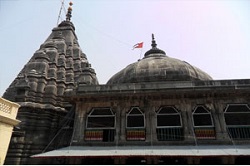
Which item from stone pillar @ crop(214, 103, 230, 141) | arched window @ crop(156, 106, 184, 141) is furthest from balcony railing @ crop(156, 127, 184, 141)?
stone pillar @ crop(214, 103, 230, 141)

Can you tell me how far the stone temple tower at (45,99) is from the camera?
53.4ft

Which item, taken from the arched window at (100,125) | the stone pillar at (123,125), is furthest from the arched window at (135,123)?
the arched window at (100,125)

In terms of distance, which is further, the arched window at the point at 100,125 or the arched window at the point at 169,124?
the arched window at the point at 100,125

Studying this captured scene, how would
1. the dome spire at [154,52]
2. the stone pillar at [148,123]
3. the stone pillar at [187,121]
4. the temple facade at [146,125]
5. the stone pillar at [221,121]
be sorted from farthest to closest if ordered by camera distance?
the dome spire at [154,52]
the stone pillar at [148,123]
the stone pillar at [187,121]
the stone pillar at [221,121]
the temple facade at [146,125]

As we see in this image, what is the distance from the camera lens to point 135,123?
14.4 m

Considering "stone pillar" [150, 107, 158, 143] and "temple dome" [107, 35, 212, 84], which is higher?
"temple dome" [107, 35, 212, 84]

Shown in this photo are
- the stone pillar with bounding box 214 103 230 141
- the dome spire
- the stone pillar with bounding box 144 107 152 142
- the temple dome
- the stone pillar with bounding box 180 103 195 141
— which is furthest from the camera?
the dome spire

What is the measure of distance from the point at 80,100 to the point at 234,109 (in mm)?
11728

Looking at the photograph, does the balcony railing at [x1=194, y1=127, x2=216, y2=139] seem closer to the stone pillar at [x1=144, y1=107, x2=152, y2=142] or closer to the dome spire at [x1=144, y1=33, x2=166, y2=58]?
the stone pillar at [x1=144, y1=107, x2=152, y2=142]

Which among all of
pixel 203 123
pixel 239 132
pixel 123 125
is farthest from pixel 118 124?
pixel 239 132

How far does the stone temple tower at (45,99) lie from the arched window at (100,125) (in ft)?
10.3

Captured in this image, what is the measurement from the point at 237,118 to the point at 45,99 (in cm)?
1722

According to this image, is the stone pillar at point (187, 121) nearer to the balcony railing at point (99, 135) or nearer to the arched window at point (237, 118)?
the arched window at point (237, 118)

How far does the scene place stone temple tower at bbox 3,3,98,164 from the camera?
1628cm
